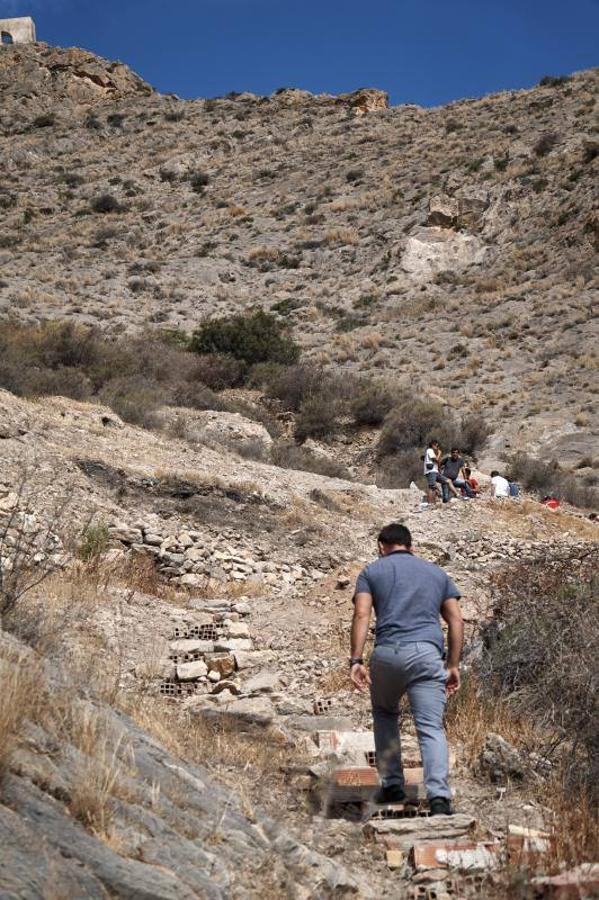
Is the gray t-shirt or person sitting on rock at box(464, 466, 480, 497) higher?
person sitting on rock at box(464, 466, 480, 497)

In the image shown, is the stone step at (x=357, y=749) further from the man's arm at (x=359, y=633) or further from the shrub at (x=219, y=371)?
the shrub at (x=219, y=371)

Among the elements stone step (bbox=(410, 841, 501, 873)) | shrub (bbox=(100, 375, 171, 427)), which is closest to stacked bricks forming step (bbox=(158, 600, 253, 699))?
stone step (bbox=(410, 841, 501, 873))

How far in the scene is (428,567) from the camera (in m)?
4.34

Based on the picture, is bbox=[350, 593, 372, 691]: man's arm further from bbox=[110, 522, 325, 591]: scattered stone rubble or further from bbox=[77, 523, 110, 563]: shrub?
bbox=[110, 522, 325, 591]: scattered stone rubble

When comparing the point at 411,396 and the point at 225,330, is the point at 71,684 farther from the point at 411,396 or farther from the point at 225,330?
the point at 225,330

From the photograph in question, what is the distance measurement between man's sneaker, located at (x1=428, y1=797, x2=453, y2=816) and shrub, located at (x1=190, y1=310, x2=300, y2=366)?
74.0 feet

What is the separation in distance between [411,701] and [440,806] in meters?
0.50

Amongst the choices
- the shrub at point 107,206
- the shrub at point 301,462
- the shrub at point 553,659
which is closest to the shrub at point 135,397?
the shrub at point 301,462

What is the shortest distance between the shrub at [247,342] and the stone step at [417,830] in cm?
2268

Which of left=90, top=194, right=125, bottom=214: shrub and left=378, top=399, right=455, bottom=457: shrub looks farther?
left=90, top=194, right=125, bottom=214: shrub

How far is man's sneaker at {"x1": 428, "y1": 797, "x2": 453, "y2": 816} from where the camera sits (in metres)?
3.71

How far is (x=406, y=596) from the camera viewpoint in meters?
4.15

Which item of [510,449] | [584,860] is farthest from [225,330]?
[584,860]

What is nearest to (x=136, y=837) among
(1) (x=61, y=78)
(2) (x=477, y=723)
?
(2) (x=477, y=723)
